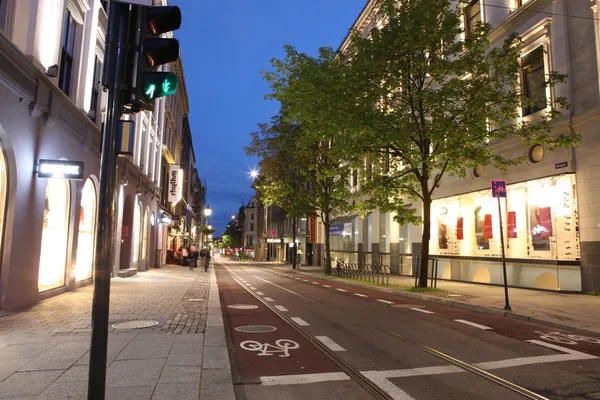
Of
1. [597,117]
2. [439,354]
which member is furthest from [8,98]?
[597,117]

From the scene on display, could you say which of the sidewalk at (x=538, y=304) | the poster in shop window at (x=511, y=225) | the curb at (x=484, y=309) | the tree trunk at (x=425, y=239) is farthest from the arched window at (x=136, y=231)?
the poster in shop window at (x=511, y=225)

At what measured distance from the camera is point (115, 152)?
3.41m

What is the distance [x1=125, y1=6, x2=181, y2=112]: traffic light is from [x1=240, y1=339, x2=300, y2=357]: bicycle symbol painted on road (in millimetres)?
4347

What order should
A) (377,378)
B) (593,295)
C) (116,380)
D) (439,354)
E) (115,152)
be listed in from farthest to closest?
(593,295) < (439,354) < (377,378) < (116,380) < (115,152)

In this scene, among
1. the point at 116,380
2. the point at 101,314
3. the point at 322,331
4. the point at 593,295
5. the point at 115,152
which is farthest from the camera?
the point at 593,295

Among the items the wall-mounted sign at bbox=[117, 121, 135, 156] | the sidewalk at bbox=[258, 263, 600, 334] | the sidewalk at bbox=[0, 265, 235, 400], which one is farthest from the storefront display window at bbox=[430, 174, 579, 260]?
the wall-mounted sign at bbox=[117, 121, 135, 156]

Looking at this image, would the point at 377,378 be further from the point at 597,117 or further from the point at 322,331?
the point at 597,117

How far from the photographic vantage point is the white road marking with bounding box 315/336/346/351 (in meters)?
6.79

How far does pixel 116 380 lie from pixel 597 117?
16.7 meters

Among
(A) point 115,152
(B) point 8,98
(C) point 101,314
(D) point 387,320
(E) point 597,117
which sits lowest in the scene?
(D) point 387,320

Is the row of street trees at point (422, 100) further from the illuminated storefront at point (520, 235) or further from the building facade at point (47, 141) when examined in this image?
the building facade at point (47, 141)

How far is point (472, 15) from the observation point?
21.8 meters

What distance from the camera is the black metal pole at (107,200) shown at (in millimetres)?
3145

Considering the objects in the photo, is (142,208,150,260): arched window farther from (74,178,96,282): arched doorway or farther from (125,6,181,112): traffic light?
(125,6,181,112): traffic light
